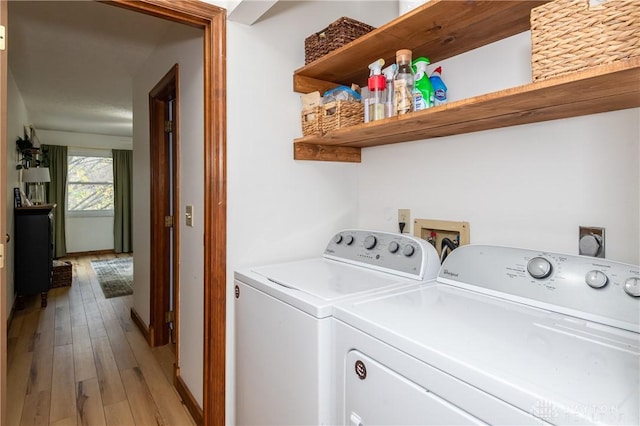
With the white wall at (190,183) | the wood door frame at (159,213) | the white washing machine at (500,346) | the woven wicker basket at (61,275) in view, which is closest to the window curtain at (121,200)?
the woven wicker basket at (61,275)

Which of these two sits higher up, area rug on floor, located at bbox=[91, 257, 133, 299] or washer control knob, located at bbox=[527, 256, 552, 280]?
washer control knob, located at bbox=[527, 256, 552, 280]

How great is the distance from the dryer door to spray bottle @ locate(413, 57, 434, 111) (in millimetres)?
849

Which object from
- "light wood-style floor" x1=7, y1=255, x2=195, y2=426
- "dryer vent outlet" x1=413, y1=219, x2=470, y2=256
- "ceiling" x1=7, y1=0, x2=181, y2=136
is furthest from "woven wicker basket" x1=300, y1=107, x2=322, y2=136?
"light wood-style floor" x1=7, y1=255, x2=195, y2=426

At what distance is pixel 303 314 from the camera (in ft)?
3.58

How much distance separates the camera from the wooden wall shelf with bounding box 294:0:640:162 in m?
0.88

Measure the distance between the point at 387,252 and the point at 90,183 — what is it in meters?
7.16

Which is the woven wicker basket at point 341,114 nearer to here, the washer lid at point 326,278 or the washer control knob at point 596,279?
the washer lid at point 326,278

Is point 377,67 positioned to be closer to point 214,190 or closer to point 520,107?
point 520,107

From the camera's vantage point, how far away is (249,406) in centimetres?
145

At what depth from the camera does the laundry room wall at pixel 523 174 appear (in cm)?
106

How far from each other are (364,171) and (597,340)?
1.32 m

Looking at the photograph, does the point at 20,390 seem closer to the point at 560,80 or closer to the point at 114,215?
the point at 560,80

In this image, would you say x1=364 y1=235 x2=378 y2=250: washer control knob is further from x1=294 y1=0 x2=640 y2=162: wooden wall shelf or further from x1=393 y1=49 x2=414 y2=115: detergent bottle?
x1=393 y1=49 x2=414 y2=115: detergent bottle

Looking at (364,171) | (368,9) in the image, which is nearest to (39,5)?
(368,9)
